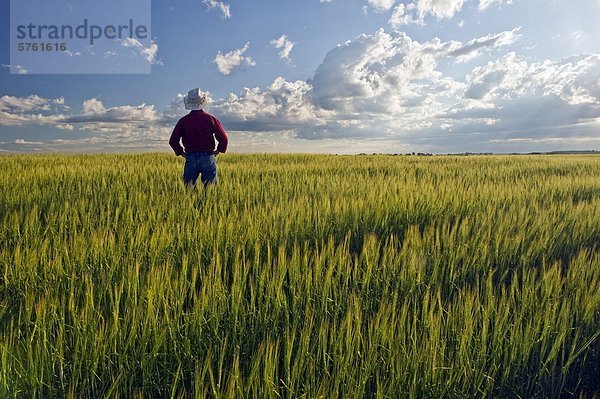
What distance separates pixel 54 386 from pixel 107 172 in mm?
6041

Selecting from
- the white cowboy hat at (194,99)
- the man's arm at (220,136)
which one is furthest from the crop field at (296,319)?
the white cowboy hat at (194,99)

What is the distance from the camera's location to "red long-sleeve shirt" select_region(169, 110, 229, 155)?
4984 millimetres

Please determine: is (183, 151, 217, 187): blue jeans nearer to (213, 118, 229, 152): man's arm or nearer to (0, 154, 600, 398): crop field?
(213, 118, 229, 152): man's arm

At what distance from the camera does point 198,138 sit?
4.99 m

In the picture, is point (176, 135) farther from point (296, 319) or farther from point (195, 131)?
point (296, 319)

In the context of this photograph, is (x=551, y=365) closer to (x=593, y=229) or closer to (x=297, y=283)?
(x=297, y=283)

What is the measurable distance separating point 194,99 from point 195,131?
1.49 ft

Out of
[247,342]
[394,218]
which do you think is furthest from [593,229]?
[247,342]

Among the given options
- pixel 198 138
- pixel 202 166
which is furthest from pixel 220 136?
pixel 202 166

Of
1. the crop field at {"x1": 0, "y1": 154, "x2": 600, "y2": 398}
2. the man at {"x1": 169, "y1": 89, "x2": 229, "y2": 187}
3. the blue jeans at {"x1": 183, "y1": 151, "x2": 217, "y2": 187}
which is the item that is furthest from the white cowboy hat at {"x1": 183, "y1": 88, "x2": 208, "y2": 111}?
the crop field at {"x1": 0, "y1": 154, "x2": 600, "y2": 398}

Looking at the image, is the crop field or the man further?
the man

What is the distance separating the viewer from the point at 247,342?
55.2 inches

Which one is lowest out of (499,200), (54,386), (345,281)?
(54,386)

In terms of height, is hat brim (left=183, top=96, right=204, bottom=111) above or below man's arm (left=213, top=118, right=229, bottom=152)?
above
